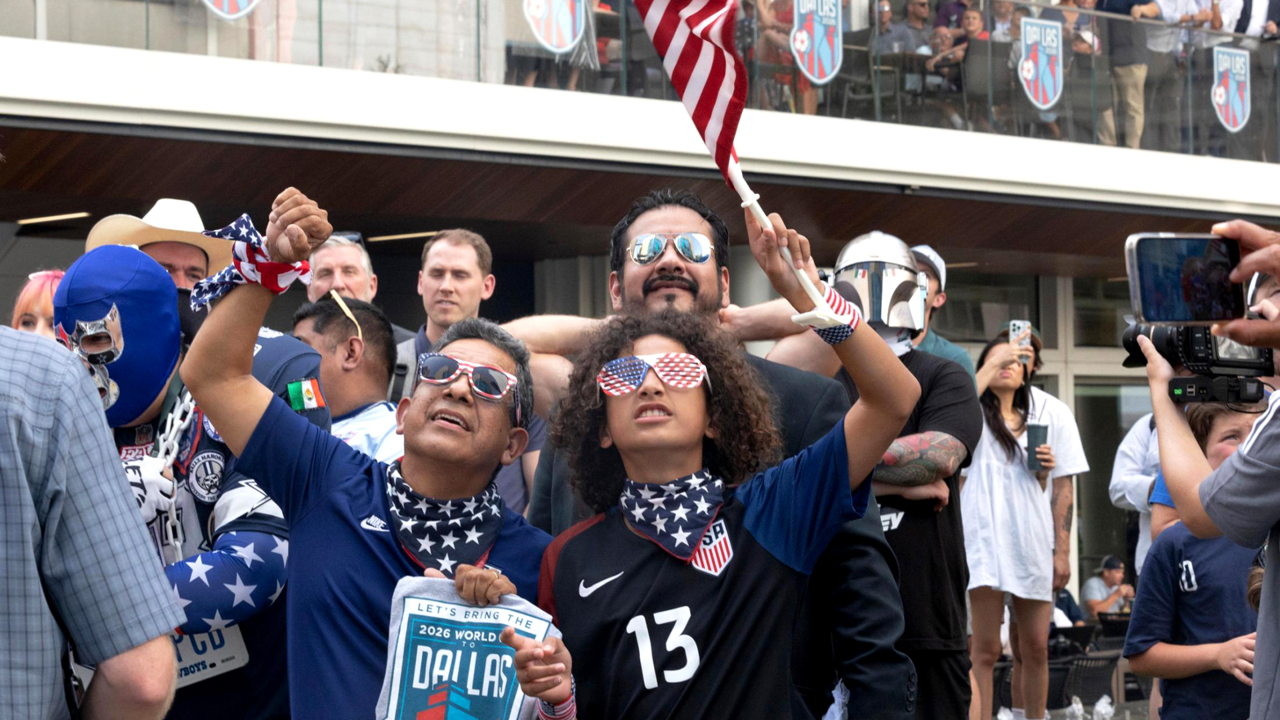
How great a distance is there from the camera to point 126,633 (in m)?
2.12

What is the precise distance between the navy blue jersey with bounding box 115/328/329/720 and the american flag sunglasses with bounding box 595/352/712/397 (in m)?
0.84

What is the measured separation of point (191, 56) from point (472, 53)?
7.37ft

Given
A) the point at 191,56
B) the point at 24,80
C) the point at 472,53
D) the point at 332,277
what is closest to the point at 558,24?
the point at 472,53

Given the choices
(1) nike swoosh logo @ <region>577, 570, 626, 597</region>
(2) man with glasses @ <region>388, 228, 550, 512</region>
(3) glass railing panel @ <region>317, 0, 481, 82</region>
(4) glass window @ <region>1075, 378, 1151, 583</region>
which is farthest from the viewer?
(4) glass window @ <region>1075, 378, 1151, 583</region>

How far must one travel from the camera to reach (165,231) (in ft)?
15.2

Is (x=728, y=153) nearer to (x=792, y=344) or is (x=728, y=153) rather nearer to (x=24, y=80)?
(x=792, y=344)

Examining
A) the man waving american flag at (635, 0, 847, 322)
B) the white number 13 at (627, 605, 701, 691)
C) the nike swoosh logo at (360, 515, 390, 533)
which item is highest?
the man waving american flag at (635, 0, 847, 322)

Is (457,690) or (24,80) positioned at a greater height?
→ (24,80)

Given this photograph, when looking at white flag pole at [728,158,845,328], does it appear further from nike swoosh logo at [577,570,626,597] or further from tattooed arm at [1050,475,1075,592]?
tattooed arm at [1050,475,1075,592]

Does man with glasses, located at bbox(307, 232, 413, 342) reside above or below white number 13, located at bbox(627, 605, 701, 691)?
above

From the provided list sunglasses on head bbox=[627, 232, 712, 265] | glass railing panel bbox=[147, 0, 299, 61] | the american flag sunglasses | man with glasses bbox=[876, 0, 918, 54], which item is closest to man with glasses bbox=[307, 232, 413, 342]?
sunglasses on head bbox=[627, 232, 712, 265]

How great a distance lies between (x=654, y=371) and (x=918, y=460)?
5.83 feet

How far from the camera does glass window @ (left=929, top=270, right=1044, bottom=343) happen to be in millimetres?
17125

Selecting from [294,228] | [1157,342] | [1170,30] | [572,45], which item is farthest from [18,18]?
[1170,30]
